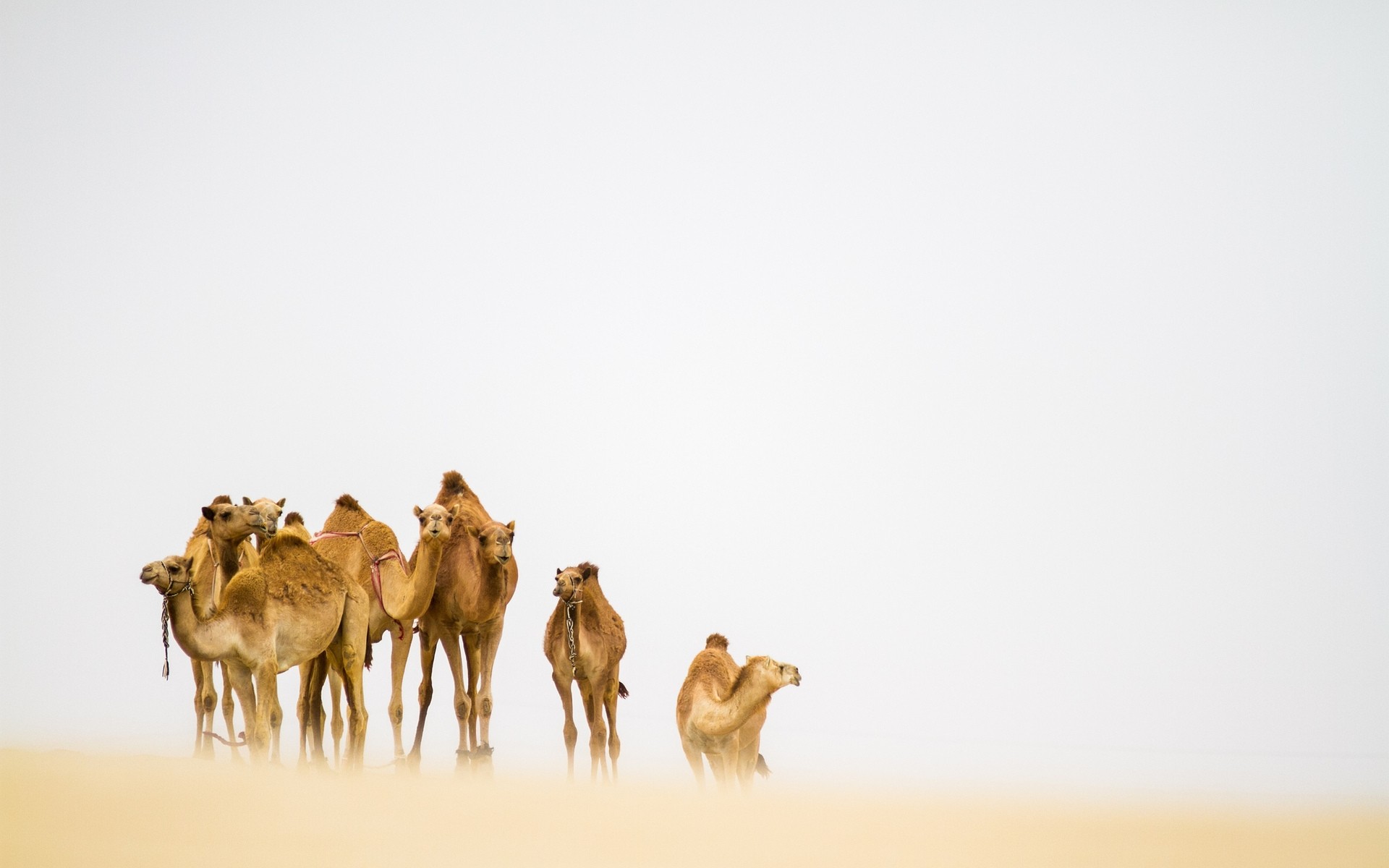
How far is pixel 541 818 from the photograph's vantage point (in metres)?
8.66

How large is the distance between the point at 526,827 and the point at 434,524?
405cm

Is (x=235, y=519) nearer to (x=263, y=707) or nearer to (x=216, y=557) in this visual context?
(x=216, y=557)

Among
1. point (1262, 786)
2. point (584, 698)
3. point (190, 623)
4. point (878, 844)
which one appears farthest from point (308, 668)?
point (1262, 786)

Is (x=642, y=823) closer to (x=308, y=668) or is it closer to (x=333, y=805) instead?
(x=333, y=805)

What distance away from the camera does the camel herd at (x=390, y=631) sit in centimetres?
1045

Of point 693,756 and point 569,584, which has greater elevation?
point 569,584

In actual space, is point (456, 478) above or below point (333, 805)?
above

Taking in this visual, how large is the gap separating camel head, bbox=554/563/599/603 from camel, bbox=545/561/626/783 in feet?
0.03

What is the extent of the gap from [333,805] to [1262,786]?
901 cm

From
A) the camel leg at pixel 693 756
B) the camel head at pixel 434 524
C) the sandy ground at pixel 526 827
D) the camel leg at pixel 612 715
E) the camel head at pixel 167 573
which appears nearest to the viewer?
the sandy ground at pixel 526 827

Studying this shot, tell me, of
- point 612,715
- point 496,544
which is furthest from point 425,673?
point 612,715

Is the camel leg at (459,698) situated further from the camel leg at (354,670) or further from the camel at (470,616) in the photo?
the camel leg at (354,670)

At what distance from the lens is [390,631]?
13320 mm

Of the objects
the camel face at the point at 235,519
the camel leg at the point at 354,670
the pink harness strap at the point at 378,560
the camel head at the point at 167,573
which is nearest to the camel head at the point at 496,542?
the pink harness strap at the point at 378,560
